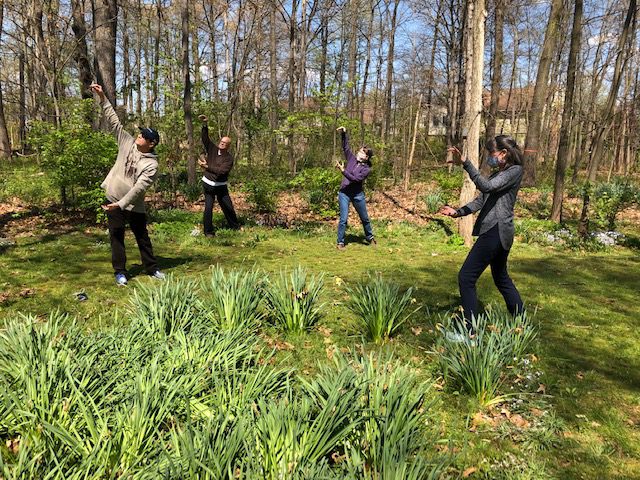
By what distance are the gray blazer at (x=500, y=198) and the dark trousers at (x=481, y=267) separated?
53 millimetres

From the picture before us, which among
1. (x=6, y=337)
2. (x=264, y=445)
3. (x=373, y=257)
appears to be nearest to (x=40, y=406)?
(x=6, y=337)

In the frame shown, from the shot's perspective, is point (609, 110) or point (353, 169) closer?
point (353, 169)

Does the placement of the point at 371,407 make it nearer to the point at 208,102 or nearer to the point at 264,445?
the point at 264,445

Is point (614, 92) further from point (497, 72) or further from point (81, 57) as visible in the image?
point (81, 57)

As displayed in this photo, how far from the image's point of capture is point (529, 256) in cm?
779

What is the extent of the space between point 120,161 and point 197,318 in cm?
246

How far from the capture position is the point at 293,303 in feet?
12.1

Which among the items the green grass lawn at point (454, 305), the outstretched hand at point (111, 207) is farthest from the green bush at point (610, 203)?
the outstretched hand at point (111, 207)

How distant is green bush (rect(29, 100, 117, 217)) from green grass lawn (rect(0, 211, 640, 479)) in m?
0.94

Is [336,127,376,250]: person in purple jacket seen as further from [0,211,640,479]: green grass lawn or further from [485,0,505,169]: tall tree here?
[485,0,505,169]: tall tree

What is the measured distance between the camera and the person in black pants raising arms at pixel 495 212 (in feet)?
11.2

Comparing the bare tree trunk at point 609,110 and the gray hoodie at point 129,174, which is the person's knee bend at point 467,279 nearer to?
the gray hoodie at point 129,174

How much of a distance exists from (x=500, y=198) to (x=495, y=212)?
120 mm

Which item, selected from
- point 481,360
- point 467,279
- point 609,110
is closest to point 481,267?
point 467,279
